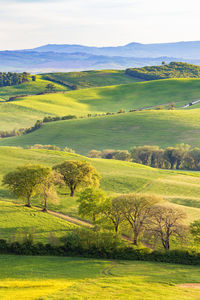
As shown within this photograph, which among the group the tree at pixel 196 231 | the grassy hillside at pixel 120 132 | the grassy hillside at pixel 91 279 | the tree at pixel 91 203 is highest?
the grassy hillside at pixel 120 132

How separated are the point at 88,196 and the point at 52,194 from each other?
7320mm

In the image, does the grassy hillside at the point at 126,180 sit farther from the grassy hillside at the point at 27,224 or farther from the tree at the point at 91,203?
the grassy hillside at the point at 27,224

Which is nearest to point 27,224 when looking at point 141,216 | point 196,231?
point 141,216

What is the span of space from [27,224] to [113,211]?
12056 mm

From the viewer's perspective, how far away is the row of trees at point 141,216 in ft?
169

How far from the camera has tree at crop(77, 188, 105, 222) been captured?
55888 millimetres

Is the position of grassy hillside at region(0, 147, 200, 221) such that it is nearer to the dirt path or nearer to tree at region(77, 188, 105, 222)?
the dirt path

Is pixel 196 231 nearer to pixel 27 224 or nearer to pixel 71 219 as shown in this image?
pixel 71 219

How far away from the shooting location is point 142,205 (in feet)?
174

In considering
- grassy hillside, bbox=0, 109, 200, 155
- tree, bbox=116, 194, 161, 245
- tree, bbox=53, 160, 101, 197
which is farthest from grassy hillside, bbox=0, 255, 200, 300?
grassy hillside, bbox=0, 109, 200, 155

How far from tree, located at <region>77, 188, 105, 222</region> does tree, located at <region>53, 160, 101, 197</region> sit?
1032 cm

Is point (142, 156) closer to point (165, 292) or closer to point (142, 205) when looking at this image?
point (142, 205)

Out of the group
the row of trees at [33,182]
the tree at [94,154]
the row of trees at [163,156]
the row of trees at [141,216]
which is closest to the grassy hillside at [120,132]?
the tree at [94,154]

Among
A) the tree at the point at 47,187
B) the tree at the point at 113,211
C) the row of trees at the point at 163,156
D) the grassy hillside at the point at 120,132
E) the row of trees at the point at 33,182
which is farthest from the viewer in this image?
the grassy hillside at the point at 120,132
